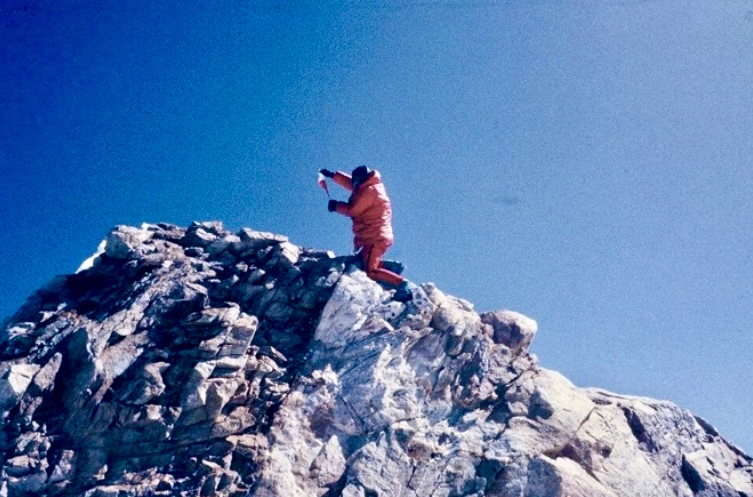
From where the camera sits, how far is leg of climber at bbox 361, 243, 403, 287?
20.6 m

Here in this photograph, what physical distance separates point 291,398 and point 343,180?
8411 mm

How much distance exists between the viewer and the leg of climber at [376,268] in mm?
20578

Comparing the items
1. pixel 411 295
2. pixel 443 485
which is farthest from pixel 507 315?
pixel 443 485

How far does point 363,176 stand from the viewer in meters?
20.4

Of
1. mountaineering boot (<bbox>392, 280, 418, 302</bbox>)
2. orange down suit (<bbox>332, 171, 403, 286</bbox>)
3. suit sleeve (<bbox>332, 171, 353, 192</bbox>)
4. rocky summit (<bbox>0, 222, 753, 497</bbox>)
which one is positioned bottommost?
rocky summit (<bbox>0, 222, 753, 497</bbox>)

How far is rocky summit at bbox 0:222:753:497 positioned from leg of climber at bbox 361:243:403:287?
56 centimetres

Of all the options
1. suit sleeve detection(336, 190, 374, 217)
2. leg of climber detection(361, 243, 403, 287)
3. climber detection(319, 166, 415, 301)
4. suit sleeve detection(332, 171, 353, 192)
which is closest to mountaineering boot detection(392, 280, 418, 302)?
climber detection(319, 166, 415, 301)

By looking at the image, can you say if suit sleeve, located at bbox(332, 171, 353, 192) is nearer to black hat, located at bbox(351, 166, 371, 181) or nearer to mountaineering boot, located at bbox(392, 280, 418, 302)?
black hat, located at bbox(351, 166, 371, 181)

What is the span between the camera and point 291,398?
1695 centimetres

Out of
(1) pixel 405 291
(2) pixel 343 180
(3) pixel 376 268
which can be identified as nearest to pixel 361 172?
(2) pixel 343 180

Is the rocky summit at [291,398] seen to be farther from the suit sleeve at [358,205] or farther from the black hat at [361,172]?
the black hat at [361,172]

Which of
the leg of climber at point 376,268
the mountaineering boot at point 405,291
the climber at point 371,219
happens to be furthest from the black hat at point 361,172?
the mountaineering boot at point 405,291

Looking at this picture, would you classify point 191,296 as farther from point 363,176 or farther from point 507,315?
point 507,315

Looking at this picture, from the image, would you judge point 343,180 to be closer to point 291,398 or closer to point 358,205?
point 358,205
